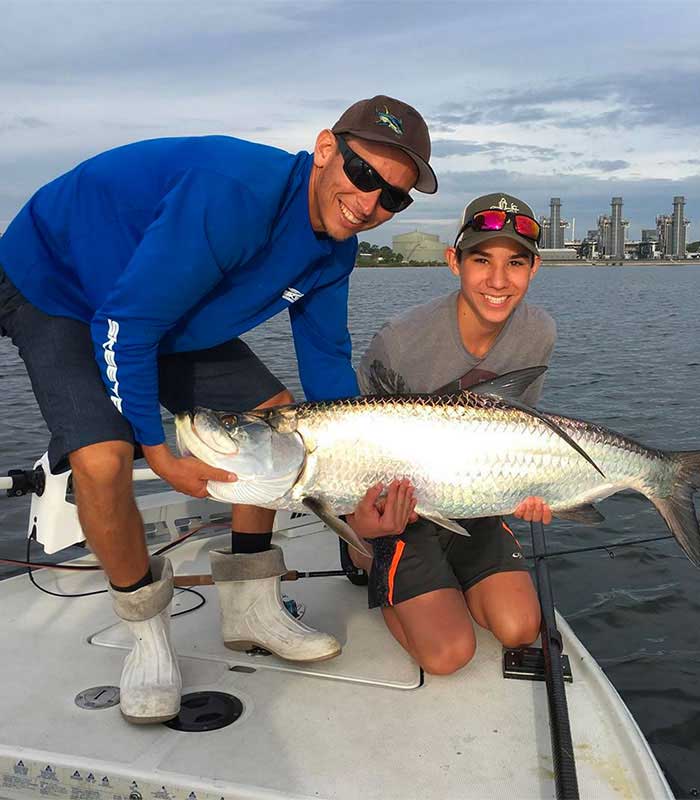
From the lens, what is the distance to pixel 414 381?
4.38 m

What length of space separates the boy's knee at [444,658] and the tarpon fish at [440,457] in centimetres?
55

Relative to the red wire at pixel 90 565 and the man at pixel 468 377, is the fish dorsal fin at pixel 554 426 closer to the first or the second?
the man at pixel 468 377

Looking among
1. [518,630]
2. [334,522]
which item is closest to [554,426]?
[518,630]

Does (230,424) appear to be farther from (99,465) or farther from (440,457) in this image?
(440,457)

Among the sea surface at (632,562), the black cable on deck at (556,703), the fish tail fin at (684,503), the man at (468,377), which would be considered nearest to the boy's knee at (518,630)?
the man at (468,377)

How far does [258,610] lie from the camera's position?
385 cm

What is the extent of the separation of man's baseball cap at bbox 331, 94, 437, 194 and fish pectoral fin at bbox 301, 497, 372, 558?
1.41 metres

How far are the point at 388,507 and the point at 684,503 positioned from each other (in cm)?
140

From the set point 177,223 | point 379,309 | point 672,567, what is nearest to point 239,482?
point 177,223

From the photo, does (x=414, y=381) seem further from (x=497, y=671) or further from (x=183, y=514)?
(x=183, y=514)

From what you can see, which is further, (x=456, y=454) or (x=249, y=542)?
(x=249, y=542)

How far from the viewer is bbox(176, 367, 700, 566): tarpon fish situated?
3.39 metres

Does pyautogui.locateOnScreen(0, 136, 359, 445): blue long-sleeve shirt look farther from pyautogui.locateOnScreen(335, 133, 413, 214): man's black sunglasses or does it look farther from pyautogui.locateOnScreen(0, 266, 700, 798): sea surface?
pyautogui.locateOnScreen(0, 266, 700, 798): sea surface

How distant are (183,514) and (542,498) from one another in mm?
2632
